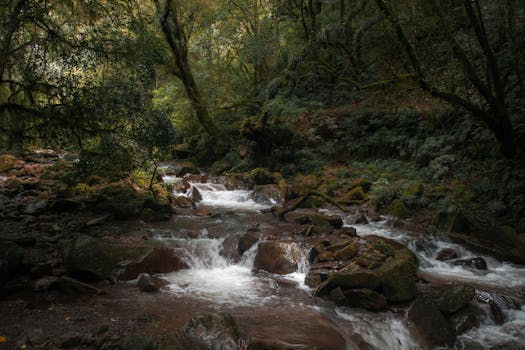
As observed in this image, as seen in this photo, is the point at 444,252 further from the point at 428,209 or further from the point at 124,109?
the point at 124,109

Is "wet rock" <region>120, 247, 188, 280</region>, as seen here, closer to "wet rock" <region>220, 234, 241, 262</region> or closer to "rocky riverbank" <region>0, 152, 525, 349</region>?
"rocky riverbank" <region>0, 152, 525, 349</region>

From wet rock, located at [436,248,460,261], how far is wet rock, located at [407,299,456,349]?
267cm

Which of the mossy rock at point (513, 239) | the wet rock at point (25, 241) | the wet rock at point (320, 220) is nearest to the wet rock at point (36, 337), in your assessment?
the wet rock at point (25, 241)

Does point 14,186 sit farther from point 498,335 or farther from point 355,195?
point 498,335

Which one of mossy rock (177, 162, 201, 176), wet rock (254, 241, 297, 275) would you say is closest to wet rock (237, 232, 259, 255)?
wet rock (254, 241, 297, 275)

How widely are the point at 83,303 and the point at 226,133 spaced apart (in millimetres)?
14872

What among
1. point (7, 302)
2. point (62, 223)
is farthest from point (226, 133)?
point (7, 302)

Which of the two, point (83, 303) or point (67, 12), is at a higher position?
point (67, 12)

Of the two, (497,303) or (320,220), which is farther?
(320,220)

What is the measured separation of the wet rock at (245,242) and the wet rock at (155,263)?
1239 mm

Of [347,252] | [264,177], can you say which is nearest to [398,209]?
[347,252]

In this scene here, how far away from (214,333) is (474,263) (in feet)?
18.6

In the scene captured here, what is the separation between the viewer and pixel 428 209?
951 centimetres

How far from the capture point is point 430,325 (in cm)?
482
